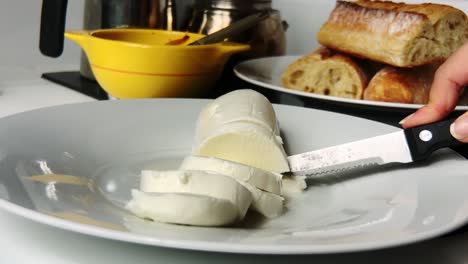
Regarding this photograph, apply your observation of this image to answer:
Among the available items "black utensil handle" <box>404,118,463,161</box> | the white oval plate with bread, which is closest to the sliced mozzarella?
"black utensil handle" <box>404,118,463,161</box>

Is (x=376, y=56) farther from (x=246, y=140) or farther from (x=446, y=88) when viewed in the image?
(x=246, y=140)

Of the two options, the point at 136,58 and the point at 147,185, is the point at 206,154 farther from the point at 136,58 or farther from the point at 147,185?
the point at 136,58

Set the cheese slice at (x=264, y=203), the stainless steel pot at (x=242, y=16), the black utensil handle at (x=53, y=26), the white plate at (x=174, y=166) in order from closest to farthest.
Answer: the white plate at (x=174, y=166), the cheese slice at (x=264, y=203), the black utensil handle at (x=53, y=26), the stainless steel pot at (x=242, y=16)

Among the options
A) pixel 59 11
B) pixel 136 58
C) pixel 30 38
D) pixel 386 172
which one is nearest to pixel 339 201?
pixel 386 172

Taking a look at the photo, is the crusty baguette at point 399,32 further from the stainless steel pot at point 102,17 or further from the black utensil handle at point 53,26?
the black utensil handle at point 53,26

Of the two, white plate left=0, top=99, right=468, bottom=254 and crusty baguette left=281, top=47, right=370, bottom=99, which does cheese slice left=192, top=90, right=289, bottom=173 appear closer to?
white plate left=0, top=99, right=468, bottom=254

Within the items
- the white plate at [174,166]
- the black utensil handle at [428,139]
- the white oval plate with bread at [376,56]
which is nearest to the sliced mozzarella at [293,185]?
the white plate at [174,166]

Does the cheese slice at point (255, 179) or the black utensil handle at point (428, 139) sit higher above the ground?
the black utensil handle at point (428, 139)

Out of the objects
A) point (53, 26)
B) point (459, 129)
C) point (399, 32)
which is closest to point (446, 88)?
point (459, 129)
